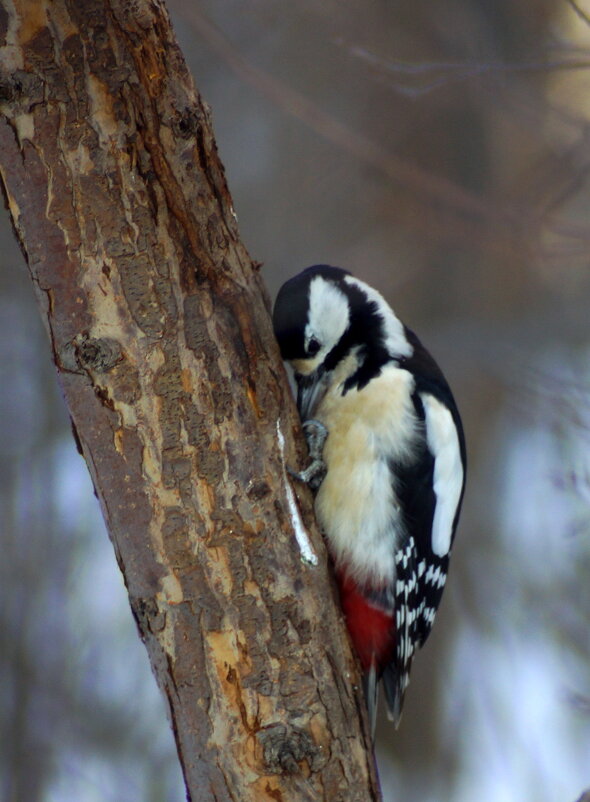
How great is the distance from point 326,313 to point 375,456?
1.13ft

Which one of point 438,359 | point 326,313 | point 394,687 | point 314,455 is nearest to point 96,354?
point 314,455

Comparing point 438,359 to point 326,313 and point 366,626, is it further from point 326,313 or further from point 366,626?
point 366,626

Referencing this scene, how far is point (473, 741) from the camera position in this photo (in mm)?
3725

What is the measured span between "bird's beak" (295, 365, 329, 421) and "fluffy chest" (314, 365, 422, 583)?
3 centimetres

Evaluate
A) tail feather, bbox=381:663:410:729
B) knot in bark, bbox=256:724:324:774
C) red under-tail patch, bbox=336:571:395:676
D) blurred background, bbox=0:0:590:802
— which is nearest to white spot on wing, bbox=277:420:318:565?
red under-tail patch, bbox=336:571:395:676

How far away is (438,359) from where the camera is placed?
429 cm

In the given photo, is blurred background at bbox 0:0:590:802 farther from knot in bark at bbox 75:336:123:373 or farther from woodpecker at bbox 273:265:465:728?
knot in bark at bbox 75:336:123:373

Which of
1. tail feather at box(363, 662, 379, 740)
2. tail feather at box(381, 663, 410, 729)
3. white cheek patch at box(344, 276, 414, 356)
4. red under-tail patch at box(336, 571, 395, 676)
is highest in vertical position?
white cheek patch at box(344, 276, 414, 356)

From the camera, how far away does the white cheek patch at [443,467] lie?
207 cm

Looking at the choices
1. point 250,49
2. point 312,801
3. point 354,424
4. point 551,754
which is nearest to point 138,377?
point 354,424

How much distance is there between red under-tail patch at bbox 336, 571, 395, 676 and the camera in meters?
1.79

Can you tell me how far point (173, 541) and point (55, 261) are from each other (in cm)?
50

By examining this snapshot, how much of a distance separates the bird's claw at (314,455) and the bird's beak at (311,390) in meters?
0.05

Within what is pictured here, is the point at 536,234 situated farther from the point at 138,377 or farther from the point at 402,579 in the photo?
the point at 138,377
